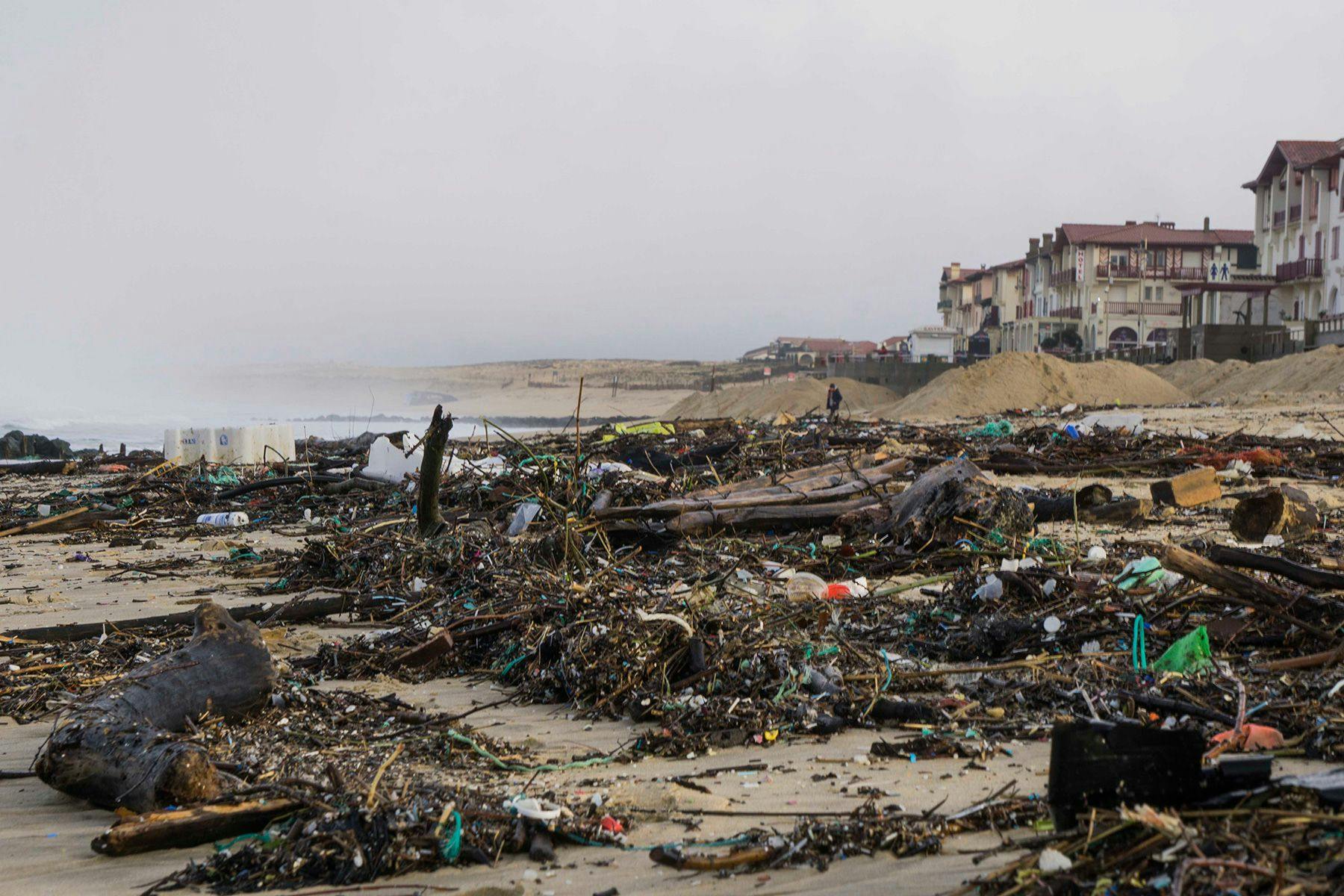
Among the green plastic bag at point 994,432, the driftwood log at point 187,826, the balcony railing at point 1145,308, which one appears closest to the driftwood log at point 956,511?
the driftwood log at point 187,826

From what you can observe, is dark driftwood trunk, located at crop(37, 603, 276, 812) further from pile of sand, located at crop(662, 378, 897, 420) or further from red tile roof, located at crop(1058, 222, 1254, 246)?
red tile roof, located at crop(1058, 222, 1254, 246)

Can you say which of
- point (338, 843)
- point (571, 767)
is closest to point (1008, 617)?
point (571, 767)

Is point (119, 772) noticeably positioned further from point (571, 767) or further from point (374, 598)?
point (374, 598)

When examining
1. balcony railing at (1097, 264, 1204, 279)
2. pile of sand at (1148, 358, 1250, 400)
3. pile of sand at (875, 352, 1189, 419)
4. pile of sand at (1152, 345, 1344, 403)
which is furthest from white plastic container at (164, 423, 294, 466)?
balcony railing at (1097, 264, 1204, 279)

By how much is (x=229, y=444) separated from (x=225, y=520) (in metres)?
7.13

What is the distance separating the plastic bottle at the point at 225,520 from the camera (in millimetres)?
10070

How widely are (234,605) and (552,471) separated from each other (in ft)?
7.02

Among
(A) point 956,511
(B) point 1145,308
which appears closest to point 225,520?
(A) point 956,511

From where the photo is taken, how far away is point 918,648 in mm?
4445

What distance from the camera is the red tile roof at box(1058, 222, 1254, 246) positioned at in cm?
6512

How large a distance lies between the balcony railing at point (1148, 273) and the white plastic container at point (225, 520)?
208ft

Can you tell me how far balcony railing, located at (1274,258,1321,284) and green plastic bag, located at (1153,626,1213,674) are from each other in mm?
50430

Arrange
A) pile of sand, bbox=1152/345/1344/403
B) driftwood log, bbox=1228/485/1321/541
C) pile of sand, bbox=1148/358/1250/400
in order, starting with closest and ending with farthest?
1. driftwood log, bbox=1228/485/1321/541
2. pile of sand, bbox=1152/345/1344/403
3. pile of sand, bbox=1148/358/1250/400

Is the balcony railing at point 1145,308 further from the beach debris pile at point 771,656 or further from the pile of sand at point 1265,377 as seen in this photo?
the beach debris pile at point 771,656
